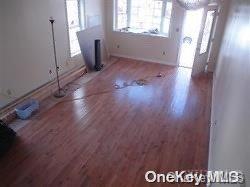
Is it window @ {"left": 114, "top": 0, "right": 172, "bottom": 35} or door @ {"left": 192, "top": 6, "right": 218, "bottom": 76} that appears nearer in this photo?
door @ {"left": 192, "top": 6, "right": 218, "bottom": 76}

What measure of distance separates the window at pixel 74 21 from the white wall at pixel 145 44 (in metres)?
1.26

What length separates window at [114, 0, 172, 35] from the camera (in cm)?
641

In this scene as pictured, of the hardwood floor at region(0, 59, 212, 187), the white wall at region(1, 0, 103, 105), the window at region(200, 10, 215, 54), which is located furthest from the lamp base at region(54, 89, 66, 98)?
the window at region(200, 10, 215, 54)

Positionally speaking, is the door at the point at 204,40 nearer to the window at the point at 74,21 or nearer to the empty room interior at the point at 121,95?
the empty room interior at the point at 121,95

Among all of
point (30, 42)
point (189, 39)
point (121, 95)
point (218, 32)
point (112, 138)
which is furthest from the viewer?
point (189, 39)

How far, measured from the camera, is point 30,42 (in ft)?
14.3

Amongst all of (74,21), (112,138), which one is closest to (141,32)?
(74,21)

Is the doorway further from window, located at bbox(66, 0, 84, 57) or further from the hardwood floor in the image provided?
window, located at bbox(66, 0, 84, 57)

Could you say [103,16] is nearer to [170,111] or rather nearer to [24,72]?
[24,72]

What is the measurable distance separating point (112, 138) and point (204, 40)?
3.89 m

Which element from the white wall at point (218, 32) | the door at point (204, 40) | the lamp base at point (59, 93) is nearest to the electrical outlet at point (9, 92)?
the lamp base at point (59, 93)

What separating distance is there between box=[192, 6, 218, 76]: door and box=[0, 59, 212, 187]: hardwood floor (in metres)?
0.89

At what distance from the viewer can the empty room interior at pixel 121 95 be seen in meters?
2.84

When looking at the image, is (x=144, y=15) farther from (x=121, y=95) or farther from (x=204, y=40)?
(x=121, y=95)
